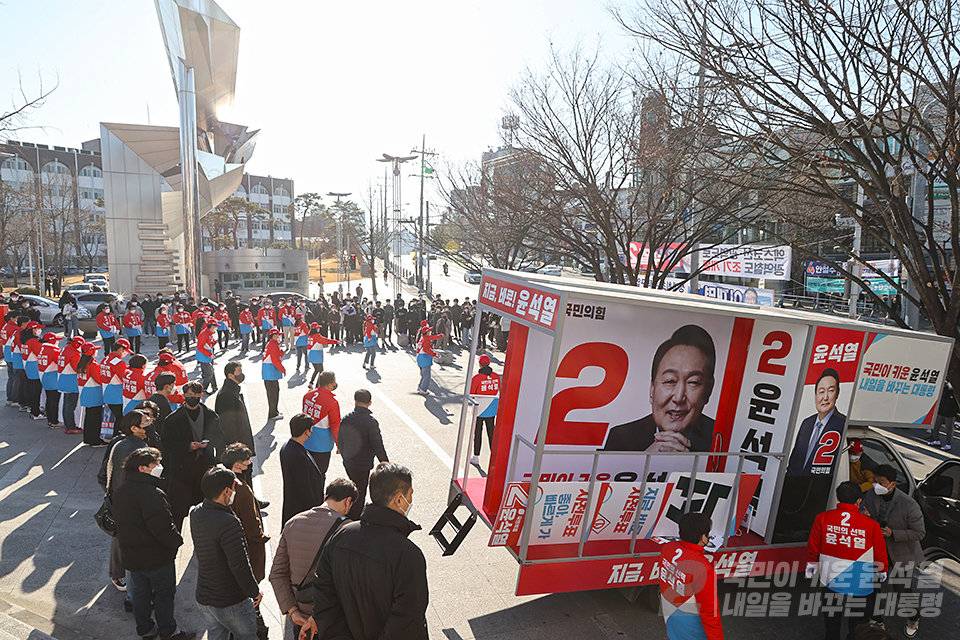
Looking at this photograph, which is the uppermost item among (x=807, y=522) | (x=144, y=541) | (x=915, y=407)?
(x=915, y=407)

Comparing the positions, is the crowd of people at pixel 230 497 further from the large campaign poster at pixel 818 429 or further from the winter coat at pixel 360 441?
the large campaign poster at pixel 818 429

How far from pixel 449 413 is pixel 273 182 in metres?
96.0

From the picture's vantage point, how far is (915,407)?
6.51 metres

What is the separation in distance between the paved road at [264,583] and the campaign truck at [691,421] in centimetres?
49

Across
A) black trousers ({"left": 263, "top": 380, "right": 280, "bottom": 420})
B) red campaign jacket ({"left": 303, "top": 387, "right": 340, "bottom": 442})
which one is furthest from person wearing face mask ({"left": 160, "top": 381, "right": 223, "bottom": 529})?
black trousers ({"left": 263, "top": 380, "right": 280, "bottom": 420})

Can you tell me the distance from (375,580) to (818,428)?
493cm

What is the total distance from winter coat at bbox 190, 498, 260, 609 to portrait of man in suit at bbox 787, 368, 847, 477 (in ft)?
16.8

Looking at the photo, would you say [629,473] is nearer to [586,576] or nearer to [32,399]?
[586,576]

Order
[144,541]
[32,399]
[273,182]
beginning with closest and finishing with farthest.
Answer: [144,541] < [32,399] < [273,182]

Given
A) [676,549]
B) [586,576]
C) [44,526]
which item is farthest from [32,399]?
[676,549]

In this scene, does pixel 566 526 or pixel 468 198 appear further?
pixel 468 198

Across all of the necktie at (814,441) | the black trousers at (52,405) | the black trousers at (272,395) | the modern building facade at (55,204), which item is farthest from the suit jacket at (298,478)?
the modern building facade at (55,204)

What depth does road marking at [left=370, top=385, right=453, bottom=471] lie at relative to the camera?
10.0 m

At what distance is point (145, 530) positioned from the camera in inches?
179
